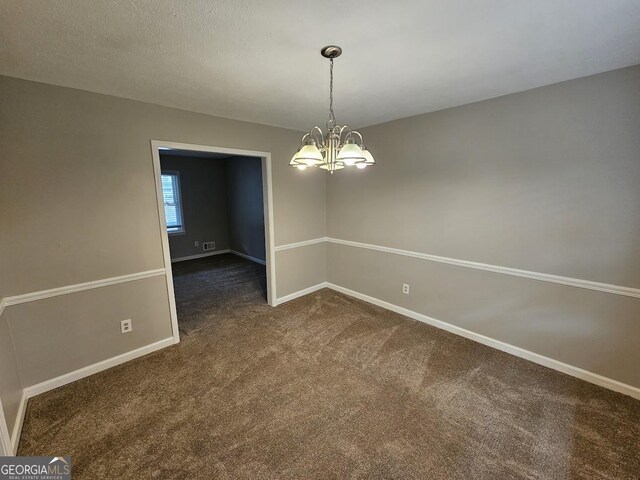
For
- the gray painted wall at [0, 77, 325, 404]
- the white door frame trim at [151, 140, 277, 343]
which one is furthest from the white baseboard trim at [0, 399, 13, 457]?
the white door frame trim at [151, 140, 277, 343]

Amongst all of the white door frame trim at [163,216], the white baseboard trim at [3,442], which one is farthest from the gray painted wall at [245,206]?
the white baseboard trim at [3,442]

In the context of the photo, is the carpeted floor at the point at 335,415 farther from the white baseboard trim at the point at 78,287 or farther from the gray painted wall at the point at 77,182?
the gray painted wall at the point at 77,182

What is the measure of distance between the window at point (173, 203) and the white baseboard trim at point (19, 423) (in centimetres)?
438

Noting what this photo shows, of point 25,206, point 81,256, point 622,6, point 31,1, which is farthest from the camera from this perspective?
point 81,256

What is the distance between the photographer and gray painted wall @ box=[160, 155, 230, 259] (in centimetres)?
602

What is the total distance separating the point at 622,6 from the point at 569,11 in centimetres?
22

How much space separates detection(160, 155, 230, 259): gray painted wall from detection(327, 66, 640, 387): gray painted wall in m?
4.40

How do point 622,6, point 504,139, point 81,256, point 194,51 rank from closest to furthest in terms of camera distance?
point 622,6
point 194,51
point 81,256
point 504,139

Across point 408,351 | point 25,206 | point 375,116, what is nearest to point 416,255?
point 408,351

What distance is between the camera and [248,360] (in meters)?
2.55

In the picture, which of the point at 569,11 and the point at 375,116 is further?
the point at 375,116

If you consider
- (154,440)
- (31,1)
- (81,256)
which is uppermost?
(31,1)

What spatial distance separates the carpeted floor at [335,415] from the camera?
1.57m

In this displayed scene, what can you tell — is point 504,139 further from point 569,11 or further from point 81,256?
point 81,256
